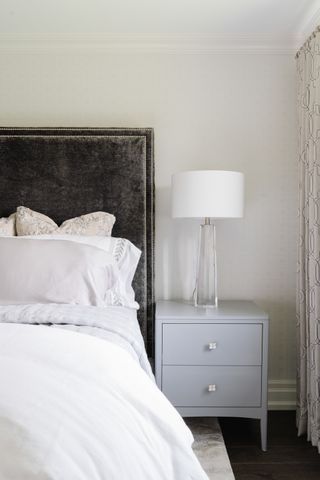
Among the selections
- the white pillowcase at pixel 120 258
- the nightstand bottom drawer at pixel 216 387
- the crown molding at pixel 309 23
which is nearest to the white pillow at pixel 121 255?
the white pillowcase at pixel 120 258

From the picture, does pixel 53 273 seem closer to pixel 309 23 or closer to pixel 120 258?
pixel 120 258

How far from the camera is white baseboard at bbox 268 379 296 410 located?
2982 mm

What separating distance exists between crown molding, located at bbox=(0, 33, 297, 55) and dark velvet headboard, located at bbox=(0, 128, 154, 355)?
0.55 meters

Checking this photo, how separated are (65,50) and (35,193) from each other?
37.0 inches

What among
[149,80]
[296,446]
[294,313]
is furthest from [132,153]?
[296,446]

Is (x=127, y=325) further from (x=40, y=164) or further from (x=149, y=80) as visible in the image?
(x=149, y=80)

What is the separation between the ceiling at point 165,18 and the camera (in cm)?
249

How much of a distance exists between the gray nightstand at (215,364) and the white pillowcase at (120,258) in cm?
25

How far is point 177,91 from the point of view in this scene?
2.96m

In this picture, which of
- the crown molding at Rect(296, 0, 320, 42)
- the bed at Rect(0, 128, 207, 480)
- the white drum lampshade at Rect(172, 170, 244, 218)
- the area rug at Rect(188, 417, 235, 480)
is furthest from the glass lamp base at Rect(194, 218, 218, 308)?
the crown molding at Rect(296, 0, 320, 42)

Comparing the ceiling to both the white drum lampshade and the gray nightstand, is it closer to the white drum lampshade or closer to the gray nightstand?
the white drum lampshade

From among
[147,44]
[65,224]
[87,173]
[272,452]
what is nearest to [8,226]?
[65,224]

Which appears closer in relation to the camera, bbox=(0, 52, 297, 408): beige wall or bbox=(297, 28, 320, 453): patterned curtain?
bbox=(297, 28, 320, 453): patterned curtain

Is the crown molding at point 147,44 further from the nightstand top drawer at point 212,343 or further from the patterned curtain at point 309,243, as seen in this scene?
the nightstand top drawer at point 212,343
